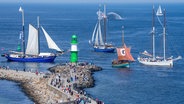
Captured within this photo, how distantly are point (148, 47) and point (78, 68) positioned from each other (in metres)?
31.4

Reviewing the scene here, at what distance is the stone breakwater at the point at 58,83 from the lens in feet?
177

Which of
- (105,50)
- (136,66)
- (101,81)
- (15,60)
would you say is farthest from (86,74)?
(105,50)

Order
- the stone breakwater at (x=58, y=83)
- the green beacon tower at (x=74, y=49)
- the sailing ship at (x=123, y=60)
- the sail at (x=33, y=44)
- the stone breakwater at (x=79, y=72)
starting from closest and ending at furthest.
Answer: the stone breakwater at (x=58, y=83)
the stone breakwater at (x=79, y=72)
the green beacon tower at (x=74, y=49)
the sailing ship at (x=123, y=60)
the sail at (x=33, y=44)

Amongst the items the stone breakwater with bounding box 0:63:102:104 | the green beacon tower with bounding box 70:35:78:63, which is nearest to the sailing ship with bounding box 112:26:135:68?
the stone breakwater with bounding box 0:63:102:104

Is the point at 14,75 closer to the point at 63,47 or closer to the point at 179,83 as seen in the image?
the point at 179,83

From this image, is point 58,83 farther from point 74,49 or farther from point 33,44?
point 33,44

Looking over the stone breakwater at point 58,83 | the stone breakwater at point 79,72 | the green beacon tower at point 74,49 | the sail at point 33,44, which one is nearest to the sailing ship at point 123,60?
the stone breakwater at point 79,72

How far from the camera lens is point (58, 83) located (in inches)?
2361

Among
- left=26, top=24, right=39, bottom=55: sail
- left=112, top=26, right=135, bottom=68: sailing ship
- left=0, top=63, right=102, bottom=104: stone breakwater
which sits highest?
left=26, top=24, right=39, bottom=55: sail

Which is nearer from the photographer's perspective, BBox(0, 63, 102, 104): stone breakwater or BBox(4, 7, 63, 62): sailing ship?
BBox(0, 63, 102, 104): stone breakwater

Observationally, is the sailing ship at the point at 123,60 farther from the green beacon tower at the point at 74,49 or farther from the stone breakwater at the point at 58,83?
the green beacon tower at the point at 74,49

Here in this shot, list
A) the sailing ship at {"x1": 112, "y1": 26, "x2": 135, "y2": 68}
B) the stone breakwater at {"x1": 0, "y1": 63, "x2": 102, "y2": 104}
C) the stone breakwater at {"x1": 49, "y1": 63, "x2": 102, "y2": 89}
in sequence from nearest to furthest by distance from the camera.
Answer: the stone breakwater at {"x1": 0, "y1": 63, "x2": 102, "y2": 104} → the stone breakwater at {"x1": 49, "y1": 63, "x2": 102, "y2": 89} → the sailing ship at {"x1": 112, "y1": 26, "x2": 135, "y2": 68}

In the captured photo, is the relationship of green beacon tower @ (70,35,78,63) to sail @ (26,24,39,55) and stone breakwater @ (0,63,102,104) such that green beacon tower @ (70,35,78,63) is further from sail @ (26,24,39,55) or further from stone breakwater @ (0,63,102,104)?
sail @ (26,24,39,55)

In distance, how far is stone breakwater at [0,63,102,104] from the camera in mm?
53812
